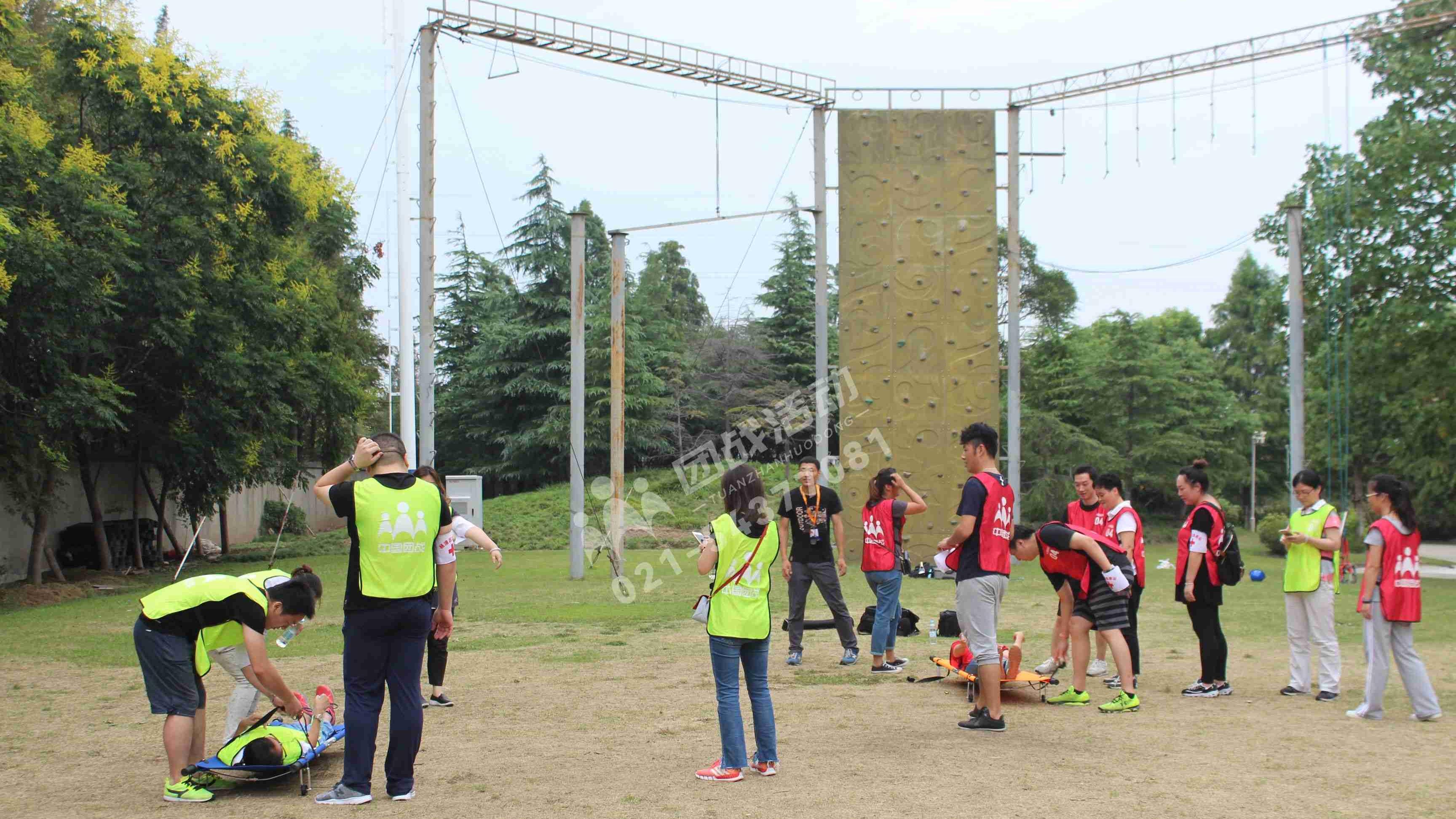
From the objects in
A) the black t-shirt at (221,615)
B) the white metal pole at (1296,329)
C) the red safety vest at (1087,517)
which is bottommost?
the black t-shirt at (221,615)

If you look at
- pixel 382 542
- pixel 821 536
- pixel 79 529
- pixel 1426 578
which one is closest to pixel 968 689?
pixel 821 536

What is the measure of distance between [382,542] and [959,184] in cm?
2001

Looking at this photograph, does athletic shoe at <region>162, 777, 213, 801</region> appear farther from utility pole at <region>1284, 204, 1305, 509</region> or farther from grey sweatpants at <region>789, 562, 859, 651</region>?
utility pole at <region>1284, 204, 1305, 509</region>

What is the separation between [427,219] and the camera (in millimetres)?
19156

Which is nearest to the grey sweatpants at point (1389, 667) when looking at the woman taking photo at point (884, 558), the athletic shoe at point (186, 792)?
the woman taking photo at point (884, 558)

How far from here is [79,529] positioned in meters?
25.4

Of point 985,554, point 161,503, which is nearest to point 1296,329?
point 985,554

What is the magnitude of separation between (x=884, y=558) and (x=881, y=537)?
21 centimetres

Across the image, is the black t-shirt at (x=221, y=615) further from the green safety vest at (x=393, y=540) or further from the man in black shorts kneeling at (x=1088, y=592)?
the man in black shorts kneeling at (x=1088, y=592)

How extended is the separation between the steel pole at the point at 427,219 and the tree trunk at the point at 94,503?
781 centimetres

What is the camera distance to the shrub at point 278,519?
38.7 m

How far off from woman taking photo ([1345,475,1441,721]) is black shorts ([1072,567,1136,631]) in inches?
65.0

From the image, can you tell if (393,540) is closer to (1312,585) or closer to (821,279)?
(1312,585)

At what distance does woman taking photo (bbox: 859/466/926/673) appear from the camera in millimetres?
10086
